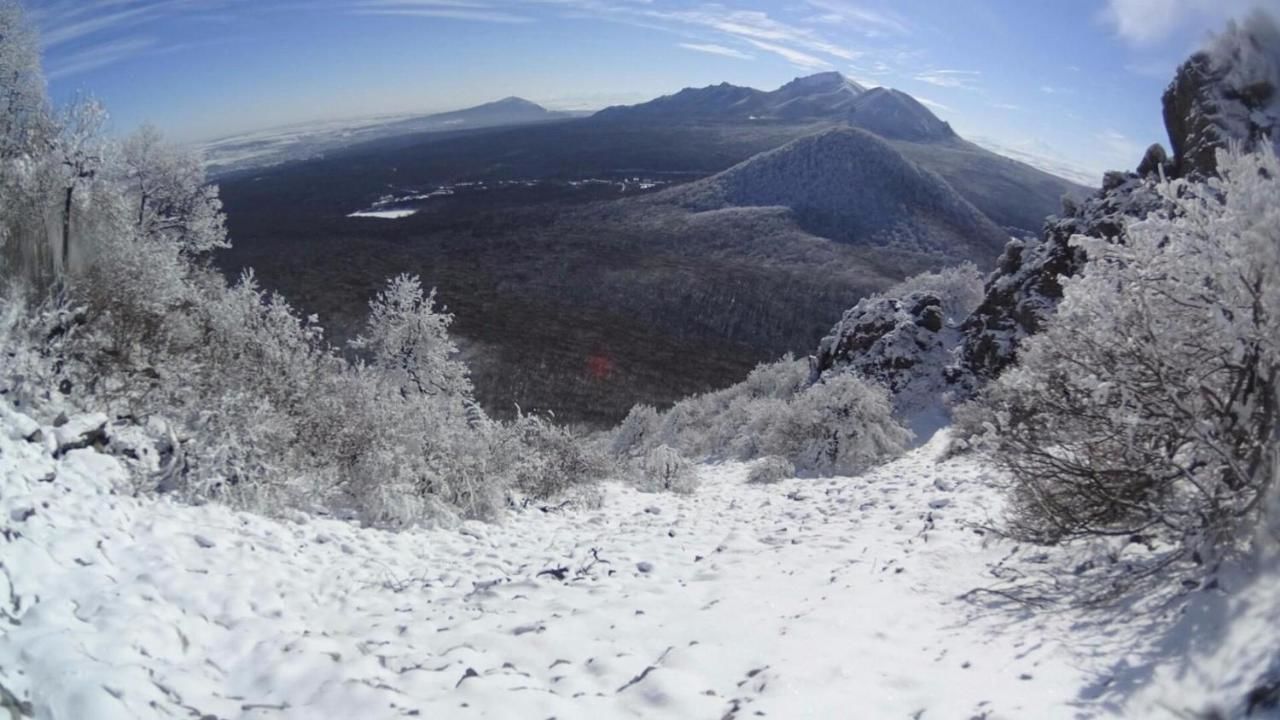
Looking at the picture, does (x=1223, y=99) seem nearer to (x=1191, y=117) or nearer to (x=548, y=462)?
(x=1191, y=117)

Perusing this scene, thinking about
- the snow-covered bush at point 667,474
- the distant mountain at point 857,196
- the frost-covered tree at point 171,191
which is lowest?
the snow-covered bush at point 667,474

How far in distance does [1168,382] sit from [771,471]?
11.0 m

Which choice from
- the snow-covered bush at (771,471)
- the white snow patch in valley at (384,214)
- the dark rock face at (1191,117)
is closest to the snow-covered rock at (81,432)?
the snow-covered bush at (771,471)

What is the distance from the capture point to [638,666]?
5652 mm

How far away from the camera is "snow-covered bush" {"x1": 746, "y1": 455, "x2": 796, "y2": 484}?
1605 cm

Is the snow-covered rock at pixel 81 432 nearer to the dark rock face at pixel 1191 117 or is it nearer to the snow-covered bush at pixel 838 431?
the snow-covered bush at pixel 838 431

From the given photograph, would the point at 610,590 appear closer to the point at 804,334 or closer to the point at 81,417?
the point at 81,417

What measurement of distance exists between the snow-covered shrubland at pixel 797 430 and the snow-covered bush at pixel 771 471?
21.5 inches

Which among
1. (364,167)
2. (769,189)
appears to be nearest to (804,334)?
(769,189)

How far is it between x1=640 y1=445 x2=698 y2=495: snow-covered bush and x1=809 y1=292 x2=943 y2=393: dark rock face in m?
8.42

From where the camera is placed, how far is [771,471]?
16.2m

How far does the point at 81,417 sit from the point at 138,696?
560 centimetres

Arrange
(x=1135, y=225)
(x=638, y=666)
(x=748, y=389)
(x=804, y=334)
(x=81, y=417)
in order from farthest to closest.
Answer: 1. (x=804, y=334)
2. (x=748, y=389)
3. (x=81, y=417)
4. (x=1135, y=225)
5. (x=638, y=666)

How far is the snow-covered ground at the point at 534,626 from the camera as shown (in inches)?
172
